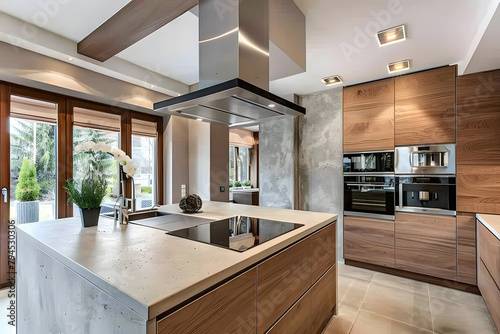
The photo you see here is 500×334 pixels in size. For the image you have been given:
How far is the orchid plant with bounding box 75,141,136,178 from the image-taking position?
1.61 m

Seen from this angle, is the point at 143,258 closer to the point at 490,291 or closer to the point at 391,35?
the point at 391,35

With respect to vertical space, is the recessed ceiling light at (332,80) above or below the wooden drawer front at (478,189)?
above

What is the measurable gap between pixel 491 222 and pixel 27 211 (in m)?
4.53

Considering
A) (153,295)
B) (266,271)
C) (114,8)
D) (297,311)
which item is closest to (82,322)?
(153,295)

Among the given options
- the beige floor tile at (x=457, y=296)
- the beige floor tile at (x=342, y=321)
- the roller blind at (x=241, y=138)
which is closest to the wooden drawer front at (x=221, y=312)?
the beige floor tile at (x=342, y=321)

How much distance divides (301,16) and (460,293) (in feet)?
10.3

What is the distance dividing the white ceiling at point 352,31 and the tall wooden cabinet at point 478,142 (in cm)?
19

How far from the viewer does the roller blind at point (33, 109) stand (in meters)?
2.56

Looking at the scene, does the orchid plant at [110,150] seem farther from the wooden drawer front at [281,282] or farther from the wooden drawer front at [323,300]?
the wooden drawer front at [323,300]

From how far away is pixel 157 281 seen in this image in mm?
814

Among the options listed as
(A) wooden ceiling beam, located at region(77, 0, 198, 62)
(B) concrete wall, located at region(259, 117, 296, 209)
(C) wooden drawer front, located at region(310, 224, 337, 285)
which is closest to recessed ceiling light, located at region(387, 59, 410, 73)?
(B) concrete wall, located at region(259, 117, 296, 209)

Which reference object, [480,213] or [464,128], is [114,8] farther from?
[480,213]

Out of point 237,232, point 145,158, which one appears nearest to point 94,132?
point 145,158

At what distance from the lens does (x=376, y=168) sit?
3064 millimetres
